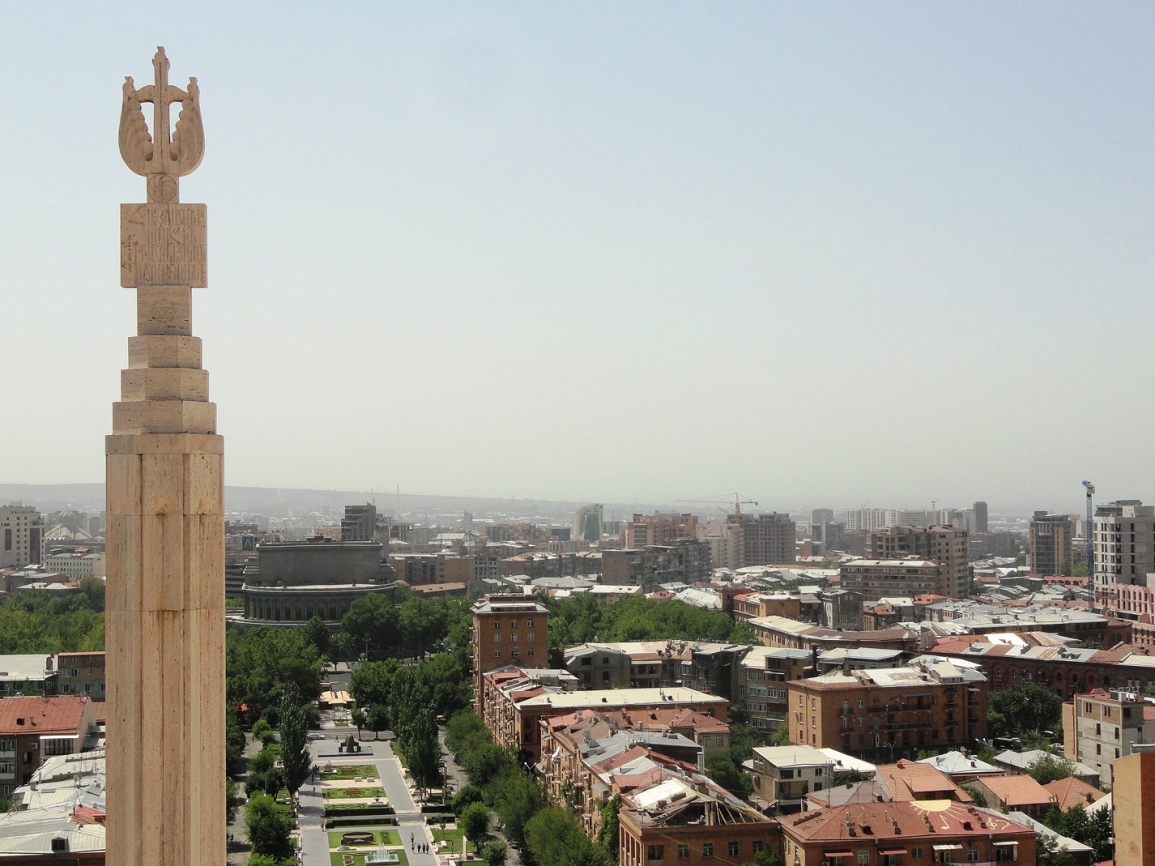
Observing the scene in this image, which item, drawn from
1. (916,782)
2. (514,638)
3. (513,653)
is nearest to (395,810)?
(513,653)

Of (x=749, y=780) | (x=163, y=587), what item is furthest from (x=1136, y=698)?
(x=163, y=587)

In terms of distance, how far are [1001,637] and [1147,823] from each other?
44577mm

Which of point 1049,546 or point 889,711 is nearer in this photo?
point 889,711

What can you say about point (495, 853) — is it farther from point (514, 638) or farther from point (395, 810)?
point (514, 638)

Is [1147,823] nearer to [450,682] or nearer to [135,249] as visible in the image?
[135,249]

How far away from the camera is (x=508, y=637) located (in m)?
51.0

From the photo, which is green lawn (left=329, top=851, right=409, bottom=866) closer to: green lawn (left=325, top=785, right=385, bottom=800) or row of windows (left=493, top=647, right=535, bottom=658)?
green lawn (left=325, top=785, right=385, bottom=800)

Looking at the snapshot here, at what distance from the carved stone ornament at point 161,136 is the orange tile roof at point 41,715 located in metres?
34.1

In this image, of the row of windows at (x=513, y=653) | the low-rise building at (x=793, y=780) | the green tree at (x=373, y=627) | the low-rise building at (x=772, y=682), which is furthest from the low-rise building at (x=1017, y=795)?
the green tree at (x=373, y=627)

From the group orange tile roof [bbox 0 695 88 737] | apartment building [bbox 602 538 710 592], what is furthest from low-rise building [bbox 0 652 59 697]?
apartment building [bbox 602 538 710 592]

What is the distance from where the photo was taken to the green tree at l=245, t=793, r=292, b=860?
30.6 metres

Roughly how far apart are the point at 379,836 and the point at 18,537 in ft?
328

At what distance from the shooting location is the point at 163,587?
20.9 ft

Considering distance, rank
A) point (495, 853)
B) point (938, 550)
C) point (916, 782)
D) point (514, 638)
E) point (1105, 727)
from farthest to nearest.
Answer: point (938, 550) < point (514, 638) < point (1105, 727) < point (916, 782) < point (495, 853)
